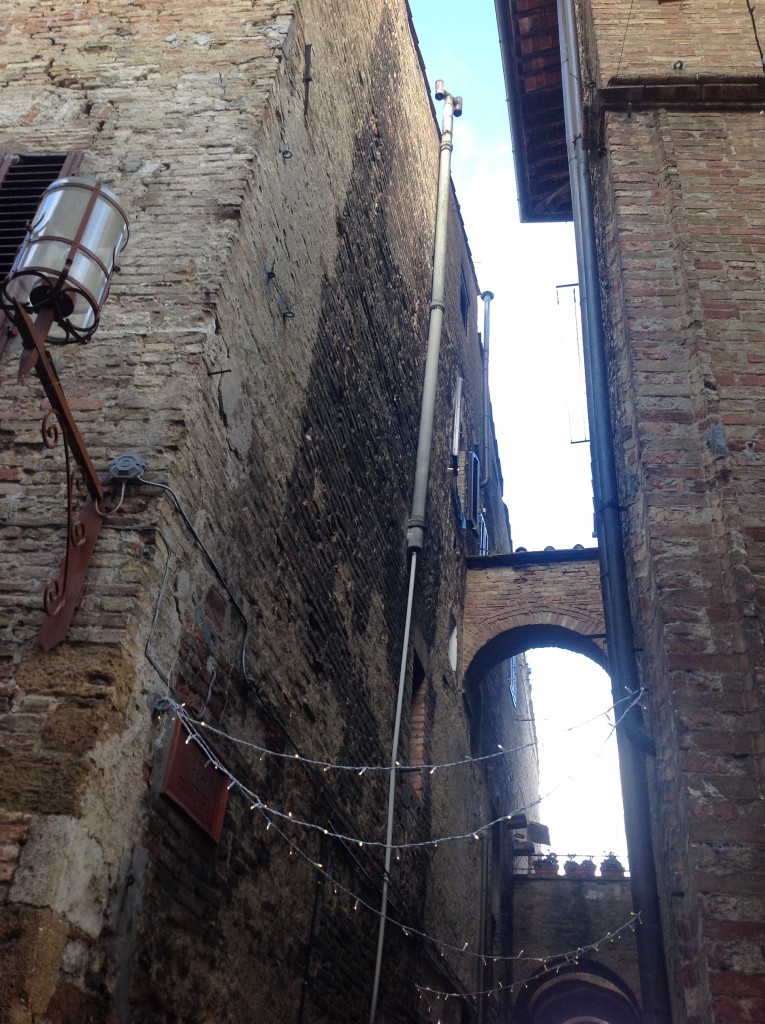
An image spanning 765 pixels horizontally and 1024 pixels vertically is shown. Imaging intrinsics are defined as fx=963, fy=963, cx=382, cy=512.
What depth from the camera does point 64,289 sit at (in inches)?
124

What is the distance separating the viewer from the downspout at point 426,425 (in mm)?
6707

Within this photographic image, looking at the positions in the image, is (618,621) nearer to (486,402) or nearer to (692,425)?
(692,425)

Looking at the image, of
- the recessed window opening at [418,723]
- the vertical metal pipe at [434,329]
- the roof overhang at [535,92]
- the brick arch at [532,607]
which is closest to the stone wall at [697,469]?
the vertical metal pipe at [434,329]

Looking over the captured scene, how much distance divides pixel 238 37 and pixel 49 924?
16.9ft

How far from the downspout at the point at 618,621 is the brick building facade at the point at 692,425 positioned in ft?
0.21

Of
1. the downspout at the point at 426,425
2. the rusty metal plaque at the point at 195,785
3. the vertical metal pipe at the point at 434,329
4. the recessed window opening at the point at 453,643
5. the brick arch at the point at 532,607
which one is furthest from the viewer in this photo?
→ the brick arch at the point at 532,607

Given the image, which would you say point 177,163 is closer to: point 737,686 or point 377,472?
point 377,472

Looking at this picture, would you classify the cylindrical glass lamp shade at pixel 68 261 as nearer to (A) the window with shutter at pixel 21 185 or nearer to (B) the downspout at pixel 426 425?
(A) the window with shutter at pixel 21 185

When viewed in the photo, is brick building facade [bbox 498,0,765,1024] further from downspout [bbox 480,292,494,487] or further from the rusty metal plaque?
downspout [bbox 480,292,494,487]

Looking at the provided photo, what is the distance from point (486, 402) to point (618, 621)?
10731 millimetres

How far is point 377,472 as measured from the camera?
760 cm

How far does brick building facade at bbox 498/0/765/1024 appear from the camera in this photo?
11.0 feet

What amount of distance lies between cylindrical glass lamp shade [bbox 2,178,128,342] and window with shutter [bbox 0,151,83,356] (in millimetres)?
1780

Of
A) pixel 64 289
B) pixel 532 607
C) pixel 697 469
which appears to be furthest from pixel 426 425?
pixel 64 289
